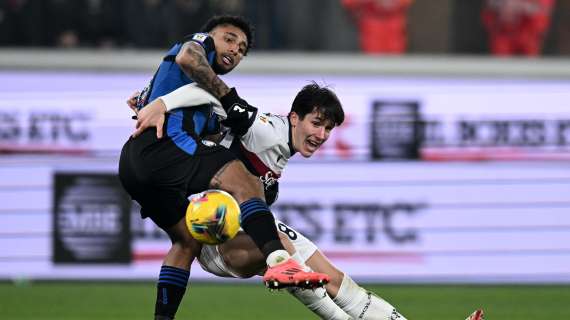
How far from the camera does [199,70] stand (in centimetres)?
743

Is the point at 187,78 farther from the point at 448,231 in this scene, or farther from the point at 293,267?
the point at 448,231

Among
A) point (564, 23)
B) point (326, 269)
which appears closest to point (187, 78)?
point (326, 269)

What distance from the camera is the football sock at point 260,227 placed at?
6.98 m

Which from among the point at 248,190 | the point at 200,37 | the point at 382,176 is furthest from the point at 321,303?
the point at 382,176

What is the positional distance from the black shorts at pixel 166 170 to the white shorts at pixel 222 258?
32cm

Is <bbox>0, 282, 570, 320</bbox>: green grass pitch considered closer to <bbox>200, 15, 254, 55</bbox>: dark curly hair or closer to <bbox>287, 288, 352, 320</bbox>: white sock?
<bbox>287, 288, 352, 320</bbox>: white sock

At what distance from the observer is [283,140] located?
7.65 m

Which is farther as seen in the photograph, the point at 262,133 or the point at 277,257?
the point at 262,133

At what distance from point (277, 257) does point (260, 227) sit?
221 millimetres

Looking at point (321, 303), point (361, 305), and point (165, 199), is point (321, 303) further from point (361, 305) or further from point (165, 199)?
point (165, 199)

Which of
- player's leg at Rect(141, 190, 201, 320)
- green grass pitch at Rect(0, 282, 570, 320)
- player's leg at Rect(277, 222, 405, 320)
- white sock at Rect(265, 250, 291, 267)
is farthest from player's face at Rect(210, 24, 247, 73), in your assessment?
green grass pitch at Rect(0, 282, 570, 320)

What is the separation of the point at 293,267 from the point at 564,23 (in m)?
7.82

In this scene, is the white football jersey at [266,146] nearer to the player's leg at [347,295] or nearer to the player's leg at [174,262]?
the player's leg at [347,295]

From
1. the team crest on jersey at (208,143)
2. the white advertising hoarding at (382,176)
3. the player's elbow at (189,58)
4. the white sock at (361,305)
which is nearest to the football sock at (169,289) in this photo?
the team crest on jersey at (208,143)
